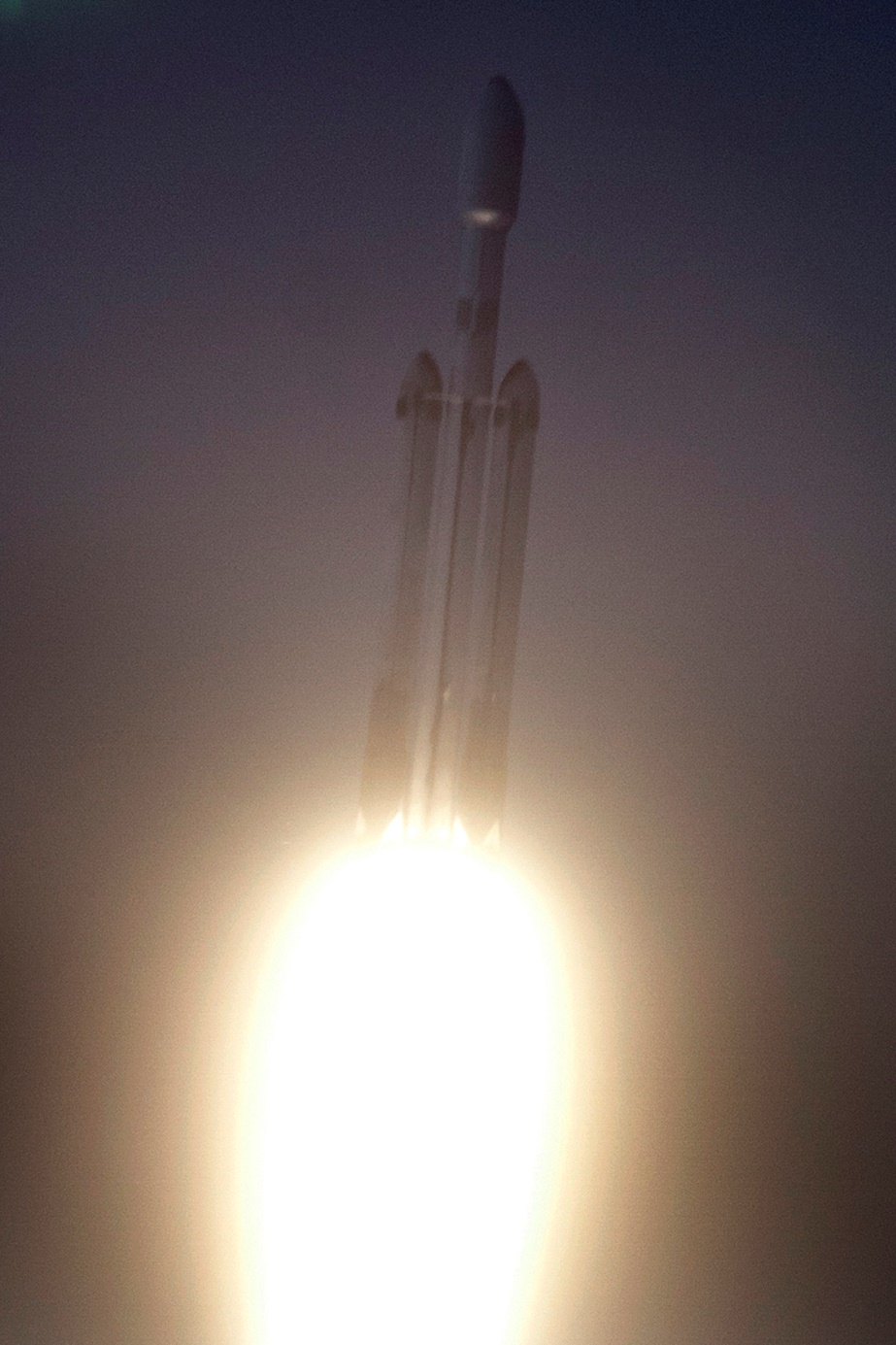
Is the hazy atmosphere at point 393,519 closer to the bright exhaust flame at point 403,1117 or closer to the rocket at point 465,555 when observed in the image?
the bright exhaust flame at point 403,1117

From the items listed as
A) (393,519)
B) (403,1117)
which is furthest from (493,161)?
(403,1117)

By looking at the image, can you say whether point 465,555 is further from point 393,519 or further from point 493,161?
point 493,161

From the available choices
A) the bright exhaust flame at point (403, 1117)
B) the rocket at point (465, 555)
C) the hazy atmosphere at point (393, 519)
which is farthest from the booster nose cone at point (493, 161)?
the bright exhaust flame at point (403, 1117)

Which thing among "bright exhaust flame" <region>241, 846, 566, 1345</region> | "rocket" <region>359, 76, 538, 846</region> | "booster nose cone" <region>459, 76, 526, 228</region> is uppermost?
"booster nose cone" <region>459, 76, 526, 228</region>

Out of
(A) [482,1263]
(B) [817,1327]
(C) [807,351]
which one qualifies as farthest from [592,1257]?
(C) [807,351]

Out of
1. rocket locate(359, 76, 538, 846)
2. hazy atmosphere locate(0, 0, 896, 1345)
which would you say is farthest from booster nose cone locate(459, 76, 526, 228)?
hazy atmosphere locate(0, 0, 896, 1345)

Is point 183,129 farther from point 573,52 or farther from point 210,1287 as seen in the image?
point 210,1287

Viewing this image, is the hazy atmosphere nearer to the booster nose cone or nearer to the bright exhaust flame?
the bright exhaust flame
